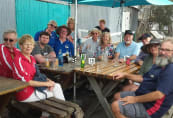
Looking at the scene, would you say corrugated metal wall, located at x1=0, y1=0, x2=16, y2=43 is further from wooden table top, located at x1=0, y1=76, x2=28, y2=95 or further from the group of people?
wooden table top, located at x1=0, y1=76, x2=28, y2=95

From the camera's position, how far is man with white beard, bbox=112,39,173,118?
1721mm

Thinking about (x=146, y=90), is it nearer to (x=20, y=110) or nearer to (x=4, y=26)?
(x=20, y=110)

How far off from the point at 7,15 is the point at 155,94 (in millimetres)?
5091

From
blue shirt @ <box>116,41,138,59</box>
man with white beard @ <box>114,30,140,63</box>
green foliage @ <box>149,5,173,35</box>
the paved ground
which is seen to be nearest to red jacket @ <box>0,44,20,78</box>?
the paved ground

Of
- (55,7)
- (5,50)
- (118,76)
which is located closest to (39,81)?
(5,50)

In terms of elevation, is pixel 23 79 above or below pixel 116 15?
below

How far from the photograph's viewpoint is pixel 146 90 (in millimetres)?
1963

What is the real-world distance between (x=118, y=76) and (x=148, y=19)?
14.0 metres

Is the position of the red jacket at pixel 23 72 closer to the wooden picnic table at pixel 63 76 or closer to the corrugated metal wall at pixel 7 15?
the wooden picnic table at pixel 63 76

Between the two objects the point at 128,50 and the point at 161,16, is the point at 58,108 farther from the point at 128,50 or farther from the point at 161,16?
the point at 161,16

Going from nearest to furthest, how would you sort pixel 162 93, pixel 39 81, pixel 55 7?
pixel 162 93 → pixel 39 81 → pixel 55 7

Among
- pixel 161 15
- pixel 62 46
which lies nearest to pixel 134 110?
pixel 62 46

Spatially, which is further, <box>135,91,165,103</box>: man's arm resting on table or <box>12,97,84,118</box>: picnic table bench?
<box>12,97,84,118</box>: picnic table bench

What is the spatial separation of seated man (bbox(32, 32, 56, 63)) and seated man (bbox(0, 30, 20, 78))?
25.8 inches
